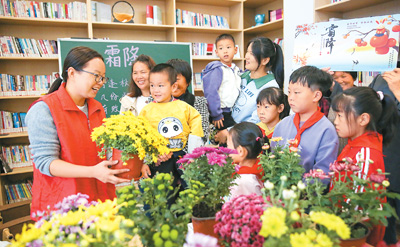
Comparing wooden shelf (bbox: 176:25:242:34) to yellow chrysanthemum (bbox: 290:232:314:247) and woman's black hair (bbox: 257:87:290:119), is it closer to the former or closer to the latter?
woman's black hair (bbox: 257:87:290:119)

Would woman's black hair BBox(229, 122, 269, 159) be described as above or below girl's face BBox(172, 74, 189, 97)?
below

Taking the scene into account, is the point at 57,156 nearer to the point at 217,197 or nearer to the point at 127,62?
the point at 217,197

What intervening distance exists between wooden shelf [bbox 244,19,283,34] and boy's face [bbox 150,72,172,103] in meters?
3.17

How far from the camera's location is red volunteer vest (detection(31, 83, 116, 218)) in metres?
1.37

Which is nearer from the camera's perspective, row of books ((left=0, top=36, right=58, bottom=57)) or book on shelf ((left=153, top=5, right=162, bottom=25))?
row of books ((left=0, top=36, right=58, bottom=57))

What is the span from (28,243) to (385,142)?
153 cm

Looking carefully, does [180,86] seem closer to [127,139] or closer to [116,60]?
[127,139]

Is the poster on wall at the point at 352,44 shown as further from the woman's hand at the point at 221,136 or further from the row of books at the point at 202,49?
the row of books at the point at 202,49

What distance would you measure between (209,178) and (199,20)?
4.31m

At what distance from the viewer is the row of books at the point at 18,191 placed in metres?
3.72

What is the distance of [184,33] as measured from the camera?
4.96m

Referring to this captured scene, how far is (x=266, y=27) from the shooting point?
4.77 meters

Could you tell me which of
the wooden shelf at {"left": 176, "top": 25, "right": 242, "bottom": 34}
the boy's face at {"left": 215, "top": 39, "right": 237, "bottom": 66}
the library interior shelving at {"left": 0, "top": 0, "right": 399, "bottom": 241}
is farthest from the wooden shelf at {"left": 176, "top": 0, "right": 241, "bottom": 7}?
the boy's face at {"left": 215, "top": 39, "right": 237, "bottom": 66}

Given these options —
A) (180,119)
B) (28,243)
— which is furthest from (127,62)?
(28,243)
